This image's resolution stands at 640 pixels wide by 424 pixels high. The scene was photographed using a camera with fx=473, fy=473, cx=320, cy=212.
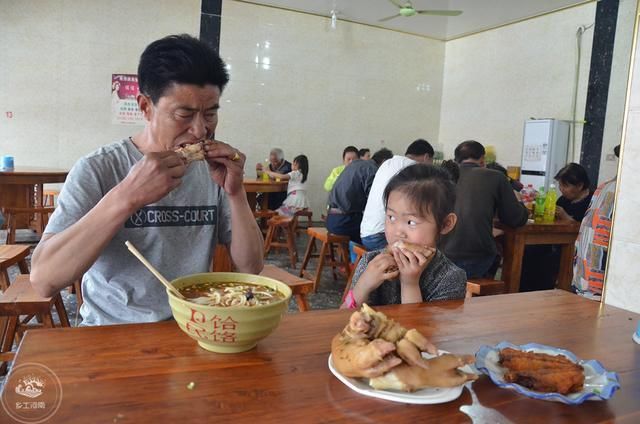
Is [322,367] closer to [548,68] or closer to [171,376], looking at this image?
[171,376]

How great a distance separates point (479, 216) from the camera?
11.9 feet

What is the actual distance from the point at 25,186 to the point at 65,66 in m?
2.29

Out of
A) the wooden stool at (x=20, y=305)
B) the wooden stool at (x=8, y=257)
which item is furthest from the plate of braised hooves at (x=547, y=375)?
the wooden stool at (x=8, y=257)

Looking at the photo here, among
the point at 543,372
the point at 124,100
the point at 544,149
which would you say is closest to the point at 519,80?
the point at 544,149

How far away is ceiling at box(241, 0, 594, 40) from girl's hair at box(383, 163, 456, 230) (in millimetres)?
6496

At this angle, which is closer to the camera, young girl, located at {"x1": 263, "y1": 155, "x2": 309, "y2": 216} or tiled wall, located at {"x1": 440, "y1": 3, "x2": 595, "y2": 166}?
young girl, located at {"x1": 263, "y1": 155, "x2": 309, "y2": 216}

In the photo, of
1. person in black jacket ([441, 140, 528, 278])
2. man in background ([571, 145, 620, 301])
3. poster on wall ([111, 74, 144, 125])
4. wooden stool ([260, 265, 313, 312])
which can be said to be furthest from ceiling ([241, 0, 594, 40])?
wooden stool ([260, 265, 313, 312])

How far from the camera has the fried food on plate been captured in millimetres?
825

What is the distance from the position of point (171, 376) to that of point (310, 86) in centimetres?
Answer: 818

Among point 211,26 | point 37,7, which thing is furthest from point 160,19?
point 37,7

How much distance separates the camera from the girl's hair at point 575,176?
4.42 metres

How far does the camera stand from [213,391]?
2.49 feet

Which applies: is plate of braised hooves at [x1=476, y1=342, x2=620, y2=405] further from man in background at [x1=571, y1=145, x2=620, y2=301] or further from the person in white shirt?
the person in white shirt

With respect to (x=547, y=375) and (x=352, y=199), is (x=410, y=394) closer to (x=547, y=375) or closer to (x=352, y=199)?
(x=547, y=375)
